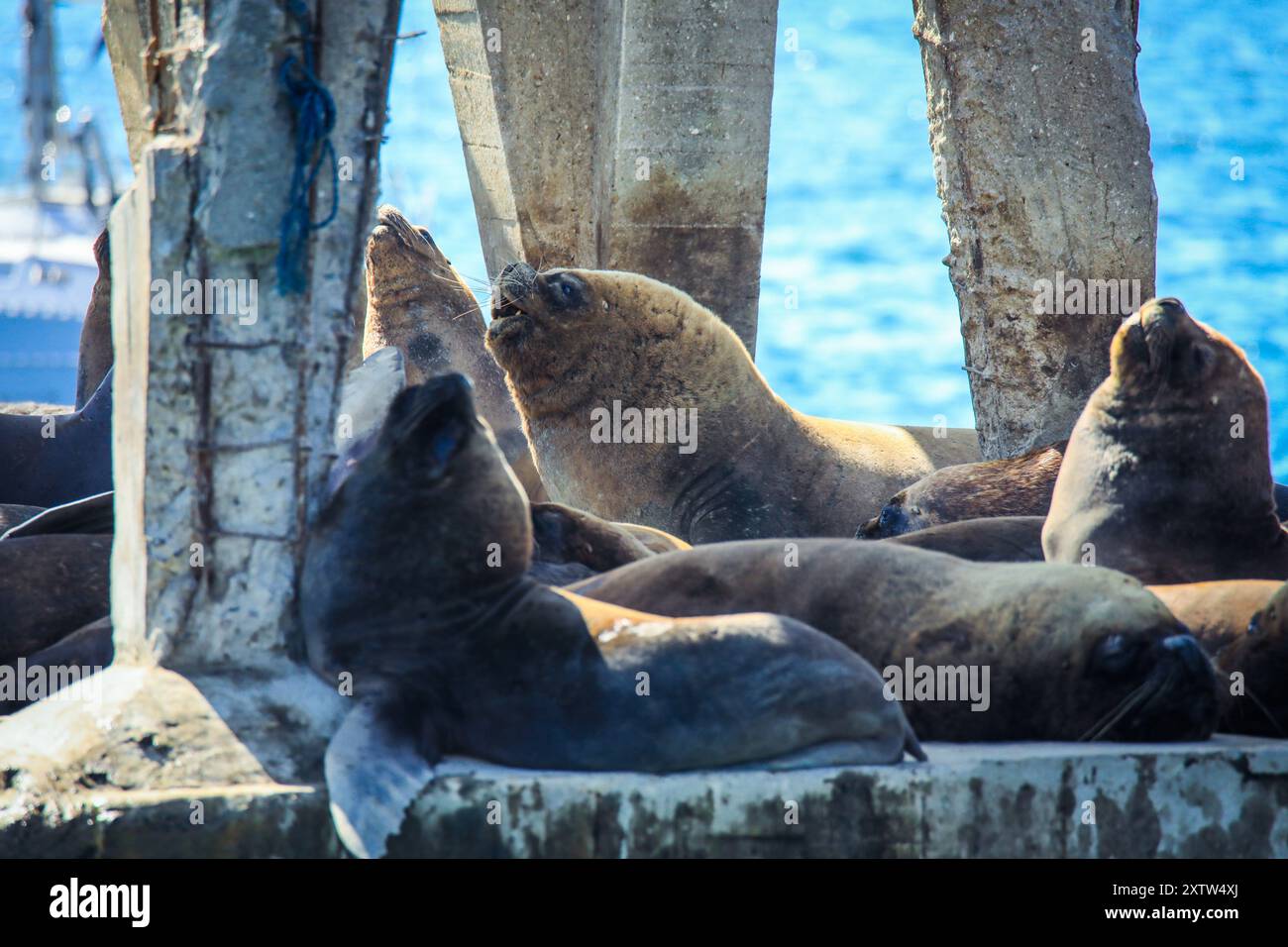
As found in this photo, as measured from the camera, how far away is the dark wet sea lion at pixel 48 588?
4664mm

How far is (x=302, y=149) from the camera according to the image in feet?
11.6

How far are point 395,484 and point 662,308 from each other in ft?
11.5

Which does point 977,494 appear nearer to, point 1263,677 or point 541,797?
point 1263,677

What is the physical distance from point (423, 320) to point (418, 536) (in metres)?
4.58

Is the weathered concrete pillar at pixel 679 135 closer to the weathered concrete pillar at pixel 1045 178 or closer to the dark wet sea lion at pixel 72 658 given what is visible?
the weathered concrete pillar at pixel 1045 178

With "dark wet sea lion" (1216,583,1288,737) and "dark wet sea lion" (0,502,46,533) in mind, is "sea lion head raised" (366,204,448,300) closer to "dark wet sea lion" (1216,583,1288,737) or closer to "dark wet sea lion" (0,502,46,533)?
"dark wet sea lion" (0,502,46,533)

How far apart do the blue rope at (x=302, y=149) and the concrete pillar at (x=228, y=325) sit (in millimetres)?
23

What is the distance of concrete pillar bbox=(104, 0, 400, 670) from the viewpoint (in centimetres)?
352

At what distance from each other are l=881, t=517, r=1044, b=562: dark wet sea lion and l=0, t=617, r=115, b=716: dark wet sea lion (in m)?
2.44

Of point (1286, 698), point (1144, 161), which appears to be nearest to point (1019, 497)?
point (1144, 161)

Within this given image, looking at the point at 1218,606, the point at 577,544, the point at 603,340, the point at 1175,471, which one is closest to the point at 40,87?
the point at 603,340

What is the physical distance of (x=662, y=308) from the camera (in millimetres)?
6984

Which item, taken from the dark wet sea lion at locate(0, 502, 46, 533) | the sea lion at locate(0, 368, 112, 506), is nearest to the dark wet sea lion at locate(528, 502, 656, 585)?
the dark wet sea lion at locate(0, 502, 46, 533)
